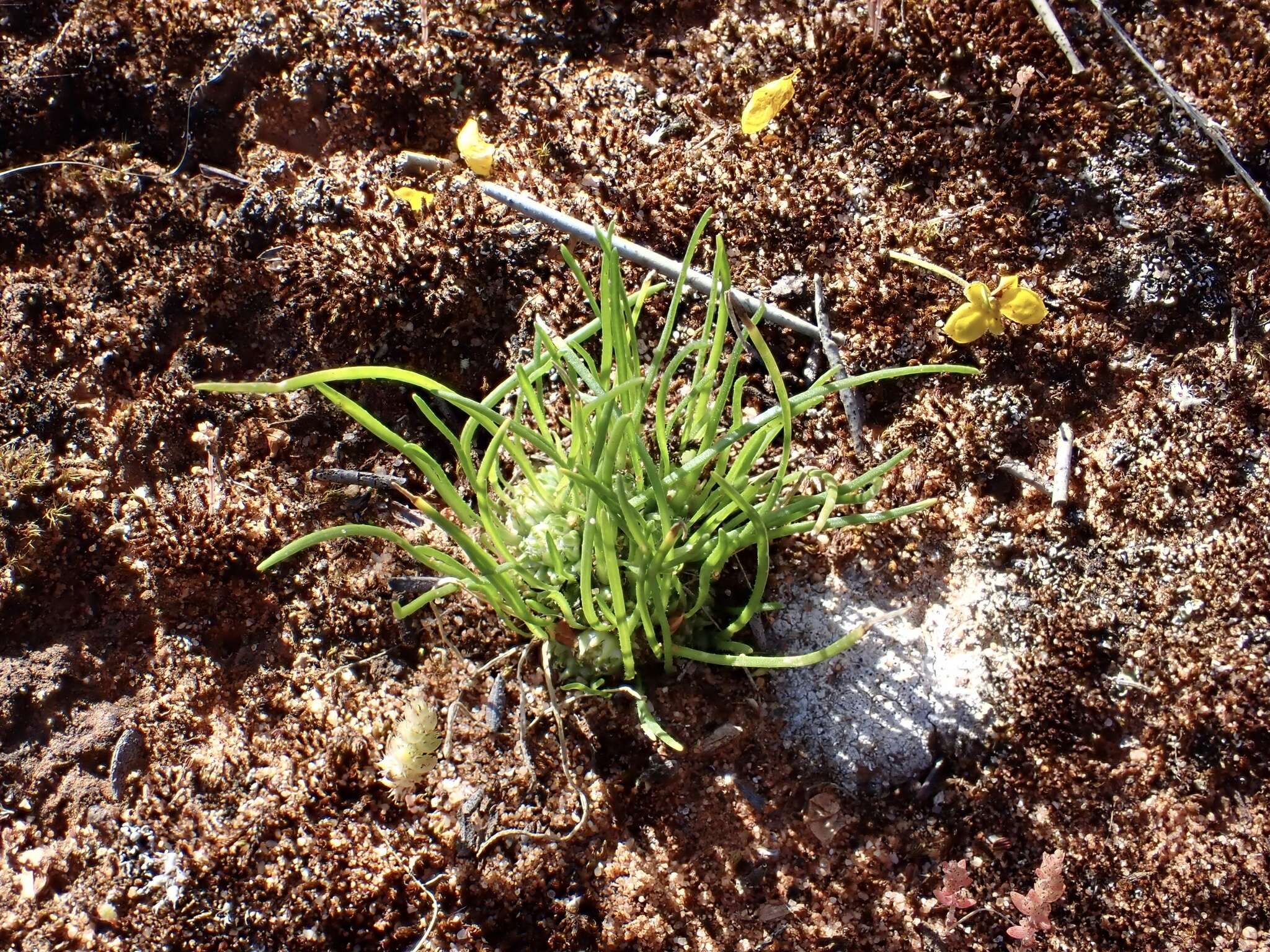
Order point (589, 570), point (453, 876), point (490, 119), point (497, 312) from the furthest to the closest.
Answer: point (490, 119), point (497, 312), point (453, 876), point (589, 570)

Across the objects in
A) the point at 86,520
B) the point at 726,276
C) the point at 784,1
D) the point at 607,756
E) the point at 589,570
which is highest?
the point at 784,1

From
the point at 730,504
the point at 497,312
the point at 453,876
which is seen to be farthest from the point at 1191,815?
the point at 497,312

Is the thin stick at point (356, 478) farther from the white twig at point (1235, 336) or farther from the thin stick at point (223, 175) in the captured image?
the white twig at point (1235, 336)

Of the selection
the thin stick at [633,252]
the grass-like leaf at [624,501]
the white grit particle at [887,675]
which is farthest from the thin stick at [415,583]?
the thin stick at [633,252]

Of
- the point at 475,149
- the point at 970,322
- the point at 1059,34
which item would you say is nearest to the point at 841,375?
the point at 970,322

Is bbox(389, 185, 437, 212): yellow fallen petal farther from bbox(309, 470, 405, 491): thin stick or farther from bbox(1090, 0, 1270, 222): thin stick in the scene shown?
bbox(1090, 0, 1270, 222): thin stick

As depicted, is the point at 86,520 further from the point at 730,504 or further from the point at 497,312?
the point at 730,504

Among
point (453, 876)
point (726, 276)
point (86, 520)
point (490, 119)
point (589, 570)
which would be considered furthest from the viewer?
point (490, 119)
